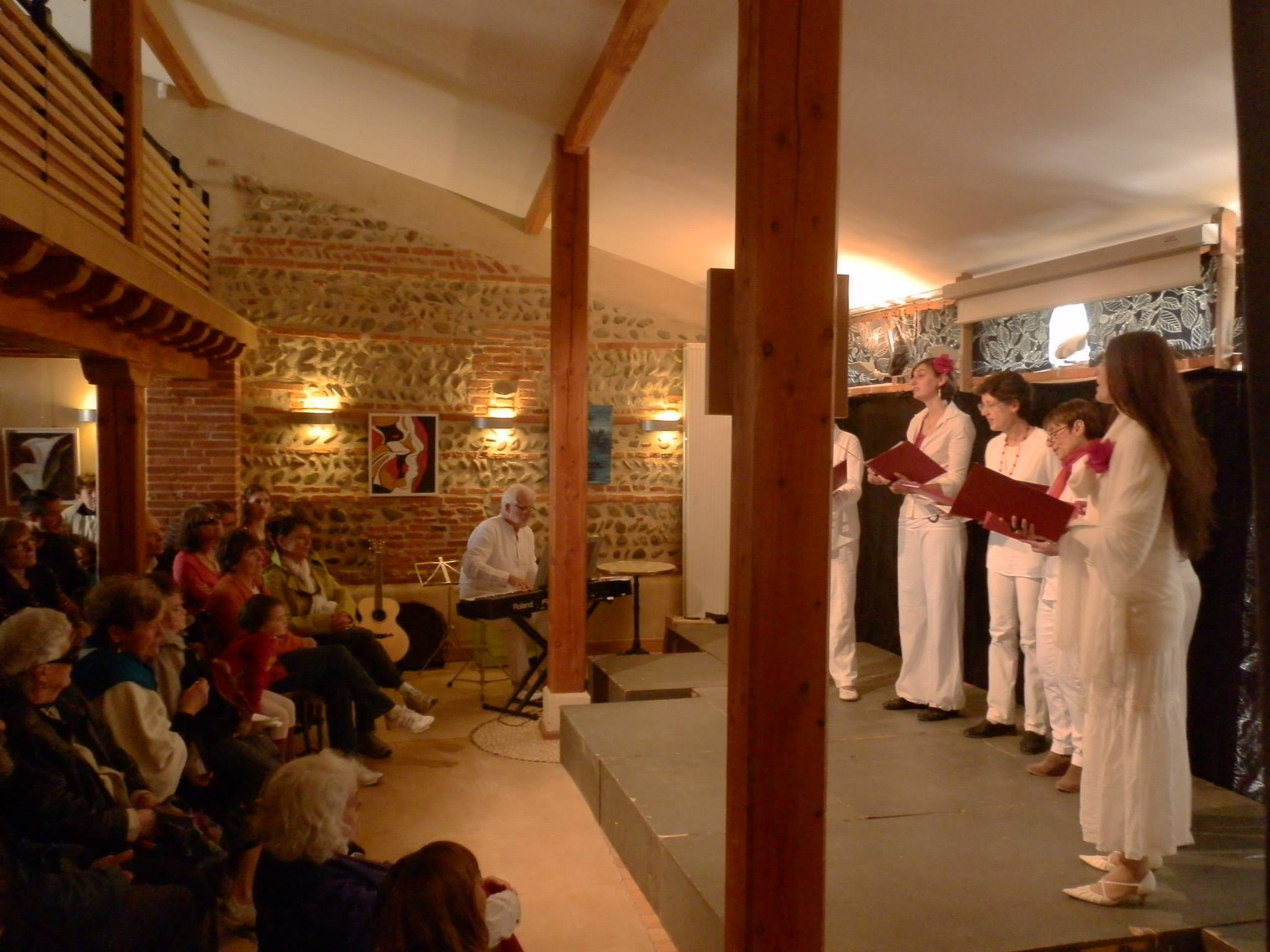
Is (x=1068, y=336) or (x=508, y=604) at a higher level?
(x=1068, y=336)

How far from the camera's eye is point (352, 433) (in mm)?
7680

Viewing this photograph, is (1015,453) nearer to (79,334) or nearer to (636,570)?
(636,570)

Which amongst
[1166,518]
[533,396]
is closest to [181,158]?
[533,396]

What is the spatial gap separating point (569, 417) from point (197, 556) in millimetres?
2084

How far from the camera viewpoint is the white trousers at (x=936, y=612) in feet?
14.8

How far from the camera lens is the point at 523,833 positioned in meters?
4.22

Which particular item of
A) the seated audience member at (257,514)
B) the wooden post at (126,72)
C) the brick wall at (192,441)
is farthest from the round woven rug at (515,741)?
the wooden post at (126,72)

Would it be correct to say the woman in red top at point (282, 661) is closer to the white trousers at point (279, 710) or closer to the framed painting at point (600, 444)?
the white trousers at point (279, 710)

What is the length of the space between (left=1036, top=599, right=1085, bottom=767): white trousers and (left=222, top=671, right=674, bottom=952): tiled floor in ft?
5.61

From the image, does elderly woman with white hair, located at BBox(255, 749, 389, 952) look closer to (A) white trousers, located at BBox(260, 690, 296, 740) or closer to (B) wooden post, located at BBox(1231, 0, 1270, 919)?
(B) wooden post, located at BBox(1231, 0, 1270, 919)

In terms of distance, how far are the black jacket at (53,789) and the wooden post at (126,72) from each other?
2969mm

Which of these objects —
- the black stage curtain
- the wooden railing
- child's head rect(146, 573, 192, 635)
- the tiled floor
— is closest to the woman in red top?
the tiled floor

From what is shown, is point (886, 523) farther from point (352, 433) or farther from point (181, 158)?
point (181, 158)

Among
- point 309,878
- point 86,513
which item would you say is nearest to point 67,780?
point 309,878
